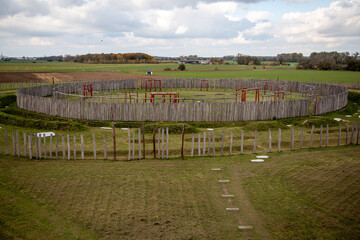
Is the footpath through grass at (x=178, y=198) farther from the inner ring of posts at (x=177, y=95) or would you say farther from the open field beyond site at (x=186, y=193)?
the inner ring of posts at (x=177, y=95)

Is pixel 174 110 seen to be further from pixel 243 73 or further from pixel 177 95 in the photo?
pixel 243 73

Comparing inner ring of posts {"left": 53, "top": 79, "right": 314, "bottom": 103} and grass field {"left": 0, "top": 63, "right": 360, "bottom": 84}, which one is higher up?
grass field {"left": 0, "top": 63, "right": 360, "bottom": 84}

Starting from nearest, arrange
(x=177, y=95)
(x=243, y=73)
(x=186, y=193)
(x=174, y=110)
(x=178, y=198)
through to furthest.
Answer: (x=178, y=198), (x=186, y=193), (x=174, y=110), (x=177, y=95), (x=243, y=73)

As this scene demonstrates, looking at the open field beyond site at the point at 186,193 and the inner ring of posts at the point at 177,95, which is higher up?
the inner ring of posts at the point at 177,95

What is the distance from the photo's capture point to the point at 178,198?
10.5 metres

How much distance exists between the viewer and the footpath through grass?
8578 millimetres

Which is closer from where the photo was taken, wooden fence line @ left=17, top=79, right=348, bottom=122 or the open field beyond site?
the open field beyond site

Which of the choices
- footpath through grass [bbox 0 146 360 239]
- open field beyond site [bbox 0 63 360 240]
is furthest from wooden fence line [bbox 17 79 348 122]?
footpath through grass [bbox 0 146 360 239]

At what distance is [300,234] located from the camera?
836 centimetres

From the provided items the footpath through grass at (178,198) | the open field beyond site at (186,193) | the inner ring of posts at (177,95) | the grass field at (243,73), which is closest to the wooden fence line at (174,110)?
the inner ring of posts at (177,95)

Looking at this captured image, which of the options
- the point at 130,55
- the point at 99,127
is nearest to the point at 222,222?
the point at 99,127

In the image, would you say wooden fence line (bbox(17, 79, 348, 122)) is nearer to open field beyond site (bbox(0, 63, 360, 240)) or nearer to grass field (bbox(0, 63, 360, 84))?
open field beyond site (bbox(0, 63, 360, 240))

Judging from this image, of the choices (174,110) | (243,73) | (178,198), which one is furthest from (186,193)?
(243,73)

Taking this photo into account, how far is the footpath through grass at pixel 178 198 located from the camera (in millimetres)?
8578
